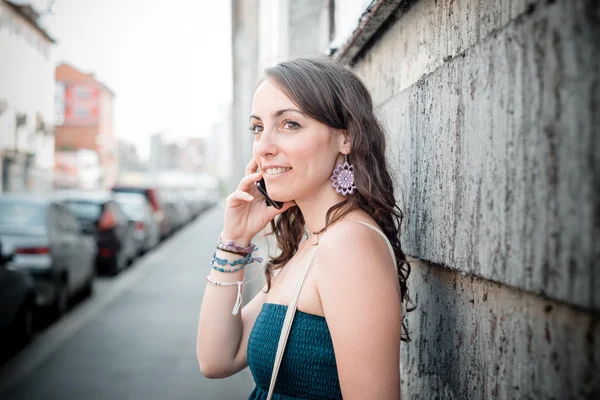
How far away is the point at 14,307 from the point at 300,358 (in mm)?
5307

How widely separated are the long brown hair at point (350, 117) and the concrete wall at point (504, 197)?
0.46 ft

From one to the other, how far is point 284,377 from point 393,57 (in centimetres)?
140

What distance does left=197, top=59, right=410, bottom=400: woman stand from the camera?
1515 millimetres

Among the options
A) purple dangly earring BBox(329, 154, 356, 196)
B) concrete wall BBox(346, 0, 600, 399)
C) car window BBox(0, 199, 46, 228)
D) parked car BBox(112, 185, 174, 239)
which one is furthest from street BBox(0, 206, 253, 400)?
parked car BBox(112, 185, 174, 239)

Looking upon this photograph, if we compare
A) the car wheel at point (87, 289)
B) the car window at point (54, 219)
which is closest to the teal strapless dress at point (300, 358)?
the car window at point (54, 219)

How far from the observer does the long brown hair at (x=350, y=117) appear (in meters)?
1.90

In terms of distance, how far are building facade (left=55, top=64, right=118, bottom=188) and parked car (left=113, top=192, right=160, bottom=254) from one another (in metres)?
38.7

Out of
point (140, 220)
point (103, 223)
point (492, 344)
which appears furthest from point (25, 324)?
point (140, 220)

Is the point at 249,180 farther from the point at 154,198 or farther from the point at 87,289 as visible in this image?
the point at 154,198

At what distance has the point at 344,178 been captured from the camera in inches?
78.2

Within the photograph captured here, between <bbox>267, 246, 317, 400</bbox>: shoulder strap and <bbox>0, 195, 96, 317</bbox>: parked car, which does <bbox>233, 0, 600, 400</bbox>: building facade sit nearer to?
<bbox>267, 246, 317, 400</bbox>: shoulder strap

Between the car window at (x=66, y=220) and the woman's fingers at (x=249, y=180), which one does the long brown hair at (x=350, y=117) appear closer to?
the woman's fingers at (x=249, y=180)

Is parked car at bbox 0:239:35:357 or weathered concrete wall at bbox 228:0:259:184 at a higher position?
weathered concrete wall at bbox 228:0:259:184

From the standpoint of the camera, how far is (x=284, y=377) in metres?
1.80
